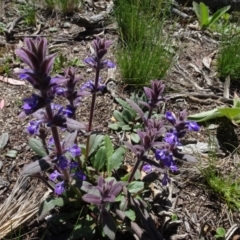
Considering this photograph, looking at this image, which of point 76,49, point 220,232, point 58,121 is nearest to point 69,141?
point 58,121

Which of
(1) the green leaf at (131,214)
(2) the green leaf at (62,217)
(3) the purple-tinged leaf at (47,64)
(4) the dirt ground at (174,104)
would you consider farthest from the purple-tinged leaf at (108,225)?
(3) the purple-tinged leaf at (47,64)

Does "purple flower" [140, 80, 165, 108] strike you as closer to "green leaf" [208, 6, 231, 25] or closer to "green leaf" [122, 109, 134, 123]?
"green leaf" [122, 109, 134, 123]

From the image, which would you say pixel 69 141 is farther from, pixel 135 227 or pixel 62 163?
pixel 135 227

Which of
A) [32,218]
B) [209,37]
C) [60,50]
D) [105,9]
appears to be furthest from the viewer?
[105,9]

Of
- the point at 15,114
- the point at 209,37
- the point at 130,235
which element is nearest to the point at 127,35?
the point at 209,37

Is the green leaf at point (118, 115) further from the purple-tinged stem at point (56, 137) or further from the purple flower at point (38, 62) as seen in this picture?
the purple flower at point (38, 62)

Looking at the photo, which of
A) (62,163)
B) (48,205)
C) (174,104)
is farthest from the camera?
(174,104)

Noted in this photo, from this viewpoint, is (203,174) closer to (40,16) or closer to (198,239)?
(198,239)
